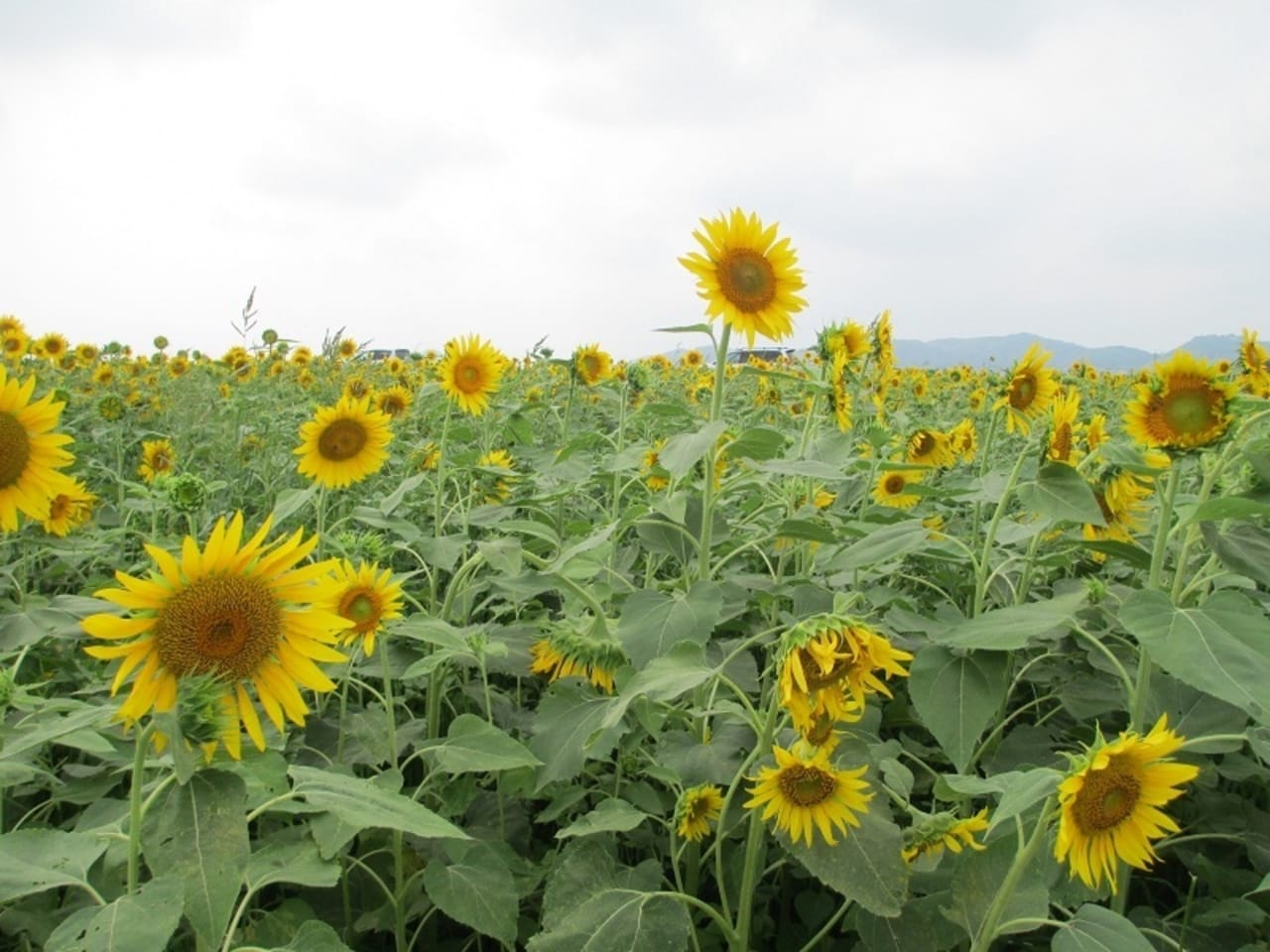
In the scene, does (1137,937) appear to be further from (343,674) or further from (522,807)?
(343,674)

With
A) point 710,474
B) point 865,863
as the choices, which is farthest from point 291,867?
point 710,474

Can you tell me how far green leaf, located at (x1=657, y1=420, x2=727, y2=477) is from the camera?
5.38 feet

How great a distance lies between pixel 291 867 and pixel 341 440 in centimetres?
167

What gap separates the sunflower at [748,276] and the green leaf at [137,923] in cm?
151

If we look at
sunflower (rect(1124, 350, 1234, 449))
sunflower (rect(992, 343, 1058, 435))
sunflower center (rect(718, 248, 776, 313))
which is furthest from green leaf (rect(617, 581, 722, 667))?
sunflower (rect(992, 343, 1058, 435))

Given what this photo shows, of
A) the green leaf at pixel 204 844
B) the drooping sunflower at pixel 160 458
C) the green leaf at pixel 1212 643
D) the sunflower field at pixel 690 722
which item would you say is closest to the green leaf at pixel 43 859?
the sunflower field at pixel 690 722

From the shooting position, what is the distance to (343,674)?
5.82 feet

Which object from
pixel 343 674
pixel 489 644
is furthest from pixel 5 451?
pixel 489 644

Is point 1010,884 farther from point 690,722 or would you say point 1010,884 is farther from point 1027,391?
point 1027,391

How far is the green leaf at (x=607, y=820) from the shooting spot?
4.74ft

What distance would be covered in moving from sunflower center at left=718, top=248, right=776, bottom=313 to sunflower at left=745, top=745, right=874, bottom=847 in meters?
1.12

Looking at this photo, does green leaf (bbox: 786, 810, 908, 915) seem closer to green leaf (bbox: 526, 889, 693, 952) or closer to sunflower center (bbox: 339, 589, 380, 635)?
green leaf (bbox: 526, 889, 693, 952)

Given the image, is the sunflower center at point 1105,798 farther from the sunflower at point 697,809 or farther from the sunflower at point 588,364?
the sunflower at point 588,364

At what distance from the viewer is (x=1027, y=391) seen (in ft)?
7.88
